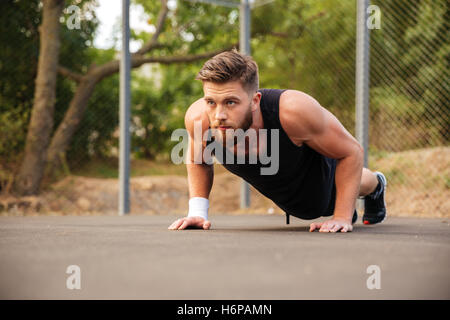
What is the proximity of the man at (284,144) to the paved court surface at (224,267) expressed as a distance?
38 centimetres

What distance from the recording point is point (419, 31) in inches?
183

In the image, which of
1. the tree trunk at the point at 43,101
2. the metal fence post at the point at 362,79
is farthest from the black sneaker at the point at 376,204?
the tree trunk at the point at 43,101

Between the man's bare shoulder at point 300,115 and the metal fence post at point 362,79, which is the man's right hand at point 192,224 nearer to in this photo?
the man's bare shoulder at point 300,115

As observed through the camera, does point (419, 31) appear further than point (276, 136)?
Yes

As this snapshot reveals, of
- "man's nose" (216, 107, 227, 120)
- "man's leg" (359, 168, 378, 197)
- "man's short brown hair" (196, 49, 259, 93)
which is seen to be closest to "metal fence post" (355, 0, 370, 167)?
"man's leg" (359, 168, 378, 197)

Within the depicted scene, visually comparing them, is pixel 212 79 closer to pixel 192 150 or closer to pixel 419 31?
pixel 192 150

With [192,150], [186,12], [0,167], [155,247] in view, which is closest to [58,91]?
[0,167]

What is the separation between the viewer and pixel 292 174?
2059 mm

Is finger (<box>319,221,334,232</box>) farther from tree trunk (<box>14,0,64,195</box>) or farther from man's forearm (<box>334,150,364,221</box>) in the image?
A: tree trunk (<box>14,0,64,195</box>)

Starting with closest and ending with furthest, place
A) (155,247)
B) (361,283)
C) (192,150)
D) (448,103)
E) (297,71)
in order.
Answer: (361,283)
(155,247)
(192,150)
(448,103)
(297,71)

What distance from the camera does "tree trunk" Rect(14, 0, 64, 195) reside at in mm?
4781

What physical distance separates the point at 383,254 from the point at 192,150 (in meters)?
1.03

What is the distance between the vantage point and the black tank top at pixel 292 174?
6.30ft

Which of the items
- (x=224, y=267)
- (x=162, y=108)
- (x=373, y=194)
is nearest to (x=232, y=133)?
(x=224, y=267)
